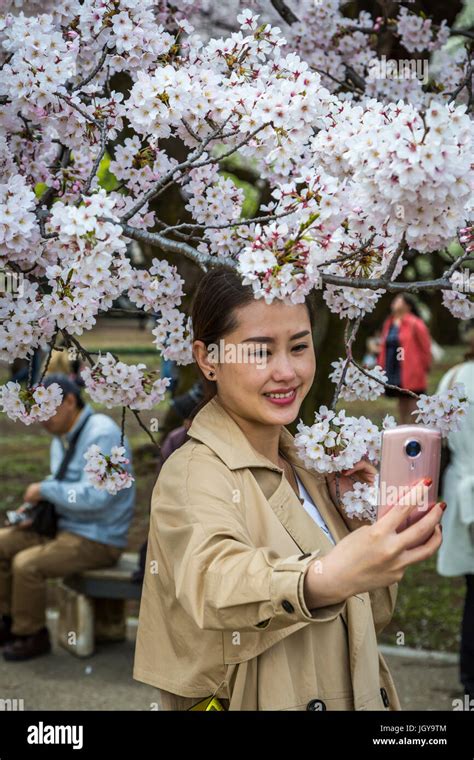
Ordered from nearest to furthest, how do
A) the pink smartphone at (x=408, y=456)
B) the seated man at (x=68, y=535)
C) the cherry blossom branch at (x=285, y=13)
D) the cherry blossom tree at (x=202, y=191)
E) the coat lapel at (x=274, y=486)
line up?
the pink smartphone at (x=408, y=456) < the cherry blossom tree at (x=202, y=191) < the coat lapel at (x=274, y=486) < the cherry blossom branch at (x=285, y=13) < the seated man at (x=68, y=535)

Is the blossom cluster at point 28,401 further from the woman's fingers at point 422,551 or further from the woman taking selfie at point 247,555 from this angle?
the woman's fingers at point 422,551

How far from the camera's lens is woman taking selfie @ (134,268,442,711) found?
199cm

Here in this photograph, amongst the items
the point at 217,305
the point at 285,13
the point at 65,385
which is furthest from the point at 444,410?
the point at 65,385

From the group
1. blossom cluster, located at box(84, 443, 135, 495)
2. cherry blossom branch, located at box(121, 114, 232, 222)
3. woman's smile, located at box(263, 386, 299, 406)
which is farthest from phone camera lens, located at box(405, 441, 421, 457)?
blossom cluster, located at box(84, 443, 135, 495)

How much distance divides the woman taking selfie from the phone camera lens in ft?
0.49

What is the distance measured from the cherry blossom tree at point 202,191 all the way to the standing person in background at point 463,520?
2067 millimetres

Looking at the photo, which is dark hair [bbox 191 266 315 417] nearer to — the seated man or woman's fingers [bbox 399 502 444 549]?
woman's fingers [bbox 399 502 444 549]

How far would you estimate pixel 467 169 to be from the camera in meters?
2.09

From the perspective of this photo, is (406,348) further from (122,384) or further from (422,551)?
(422,551)

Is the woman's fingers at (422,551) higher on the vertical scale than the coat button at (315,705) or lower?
higher

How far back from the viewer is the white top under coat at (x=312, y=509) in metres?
2.59

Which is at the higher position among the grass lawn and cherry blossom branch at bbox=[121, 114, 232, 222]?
cherry blossom branch at bbox=[121, 114, 232, 222]

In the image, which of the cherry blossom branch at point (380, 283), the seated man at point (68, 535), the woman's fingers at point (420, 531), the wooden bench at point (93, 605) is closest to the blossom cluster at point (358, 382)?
the cherry blossom branch at point (380, 283)
